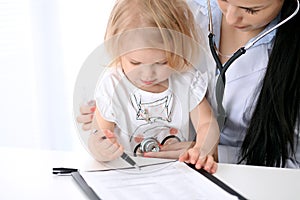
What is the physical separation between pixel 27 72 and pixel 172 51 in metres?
1.35

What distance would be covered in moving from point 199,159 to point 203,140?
0.05 m

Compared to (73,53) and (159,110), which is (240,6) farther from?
(73,53)

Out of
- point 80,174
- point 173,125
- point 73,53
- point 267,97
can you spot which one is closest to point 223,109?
point 267,97

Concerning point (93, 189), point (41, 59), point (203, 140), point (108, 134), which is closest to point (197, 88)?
point (203, 140)

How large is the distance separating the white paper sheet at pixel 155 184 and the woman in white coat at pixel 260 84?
21 centimetres

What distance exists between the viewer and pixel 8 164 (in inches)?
47.6

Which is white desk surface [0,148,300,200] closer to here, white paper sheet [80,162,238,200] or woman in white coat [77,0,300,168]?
white paper sheet [80,162,238,200]

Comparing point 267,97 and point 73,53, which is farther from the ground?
point 73,53

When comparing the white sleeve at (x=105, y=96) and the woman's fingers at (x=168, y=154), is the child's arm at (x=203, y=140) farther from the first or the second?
the white sleeve at (x=105, y=96)

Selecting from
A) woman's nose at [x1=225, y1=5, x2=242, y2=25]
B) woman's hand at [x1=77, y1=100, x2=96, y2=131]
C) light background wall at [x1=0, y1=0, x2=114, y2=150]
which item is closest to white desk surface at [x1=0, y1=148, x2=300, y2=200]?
woman's hand at [x1=77, y1=100, x2=96, y2=131]

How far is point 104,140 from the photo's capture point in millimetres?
1121

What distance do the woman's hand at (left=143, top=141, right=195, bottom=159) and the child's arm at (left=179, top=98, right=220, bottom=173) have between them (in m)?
0.01

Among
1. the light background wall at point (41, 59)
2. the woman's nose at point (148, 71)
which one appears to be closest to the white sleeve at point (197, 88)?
the woman's nose at point (148, 71)

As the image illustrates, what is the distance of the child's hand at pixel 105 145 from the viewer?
1.11 meters
